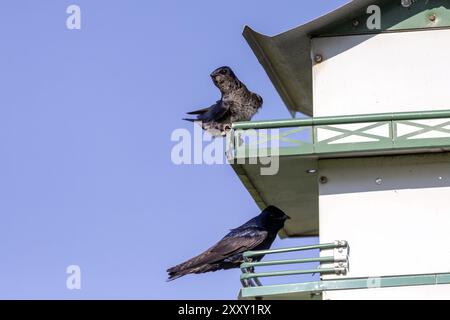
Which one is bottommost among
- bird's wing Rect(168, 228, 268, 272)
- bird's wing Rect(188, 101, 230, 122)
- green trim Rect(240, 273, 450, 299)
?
green trim Rect(240, 273, 450, 299)

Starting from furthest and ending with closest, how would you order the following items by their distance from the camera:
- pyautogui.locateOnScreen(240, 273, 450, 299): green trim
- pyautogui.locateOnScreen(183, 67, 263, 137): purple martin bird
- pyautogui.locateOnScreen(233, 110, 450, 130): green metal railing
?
pyautogui.locateOnScreen(183, 67, 263, 137): purple martin bird, pyautogui.locateOnScreen(233, 110, 450, 130): green metal railing, pyautogui.locateOnScreen(240, 273, 450, 299): green trim

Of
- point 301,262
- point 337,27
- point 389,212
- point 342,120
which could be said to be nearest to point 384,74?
point 337,27

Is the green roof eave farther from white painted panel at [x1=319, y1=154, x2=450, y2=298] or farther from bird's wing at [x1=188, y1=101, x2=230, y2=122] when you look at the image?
white painted panel at [x1=319, y1=154, x2=450, y2=298]

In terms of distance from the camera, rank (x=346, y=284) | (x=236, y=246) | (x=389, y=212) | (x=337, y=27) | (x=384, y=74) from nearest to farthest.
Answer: (x=346, y=284)
(x=389, y=212)
(x=384, y=74)
(x=337, y=27)
(x=236, y=246)

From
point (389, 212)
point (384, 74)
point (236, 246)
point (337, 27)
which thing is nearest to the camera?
point (389, 212)

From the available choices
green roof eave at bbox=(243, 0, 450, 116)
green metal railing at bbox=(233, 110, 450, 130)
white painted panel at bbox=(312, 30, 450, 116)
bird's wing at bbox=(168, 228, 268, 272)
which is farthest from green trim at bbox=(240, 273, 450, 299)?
green roof eave at bbox=(243, 0, 450, 116)

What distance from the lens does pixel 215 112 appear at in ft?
98.7

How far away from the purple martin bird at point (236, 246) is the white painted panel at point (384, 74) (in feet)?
5.99

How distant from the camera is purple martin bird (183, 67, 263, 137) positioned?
29859mm

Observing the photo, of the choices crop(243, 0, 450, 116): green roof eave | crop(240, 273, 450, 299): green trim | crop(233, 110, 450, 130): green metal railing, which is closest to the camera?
crop(240, 273, 450, 299): green trim

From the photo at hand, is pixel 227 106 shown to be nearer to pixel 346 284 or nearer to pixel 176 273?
pixel 176 273

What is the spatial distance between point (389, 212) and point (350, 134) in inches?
38.3

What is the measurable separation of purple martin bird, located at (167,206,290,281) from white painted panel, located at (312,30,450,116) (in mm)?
1824

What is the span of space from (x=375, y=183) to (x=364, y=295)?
55.5 inches
